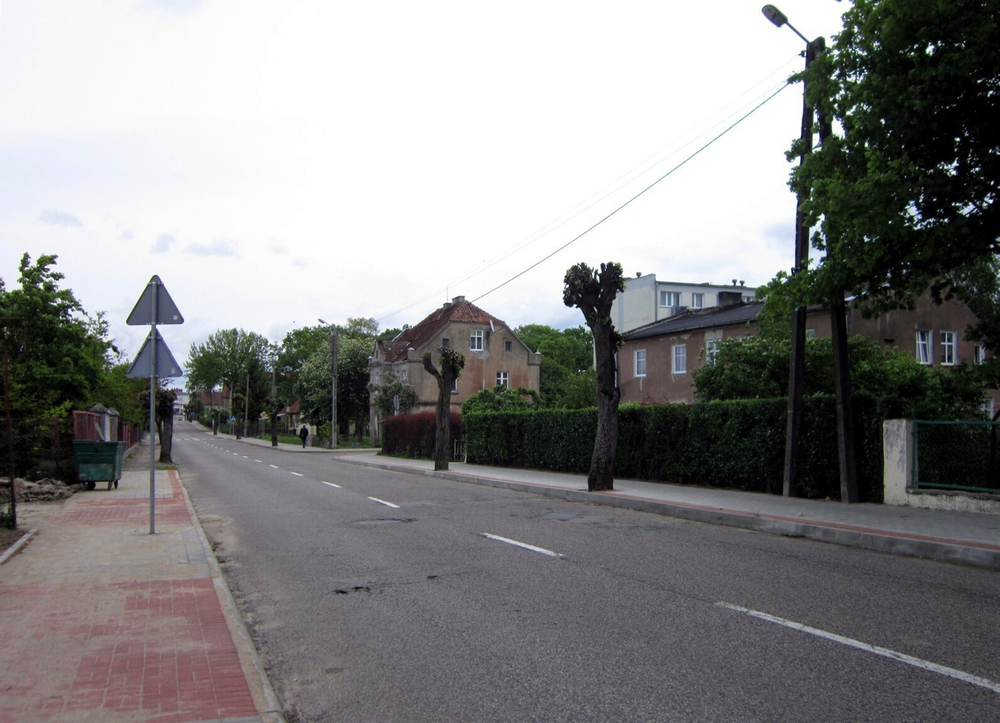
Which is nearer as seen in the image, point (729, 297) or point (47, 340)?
point (47, 340)

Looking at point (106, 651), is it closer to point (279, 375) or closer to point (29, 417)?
point (29, 417)

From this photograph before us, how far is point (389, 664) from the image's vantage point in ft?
18.4

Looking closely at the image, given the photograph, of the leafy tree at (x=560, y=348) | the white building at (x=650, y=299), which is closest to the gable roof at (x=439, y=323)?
the white building at (x=650, y=299)

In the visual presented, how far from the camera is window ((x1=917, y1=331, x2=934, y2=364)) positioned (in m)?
34.7

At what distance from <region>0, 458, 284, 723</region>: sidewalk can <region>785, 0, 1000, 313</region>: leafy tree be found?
10018 mm

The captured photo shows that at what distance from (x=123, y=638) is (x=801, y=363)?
13231 mm

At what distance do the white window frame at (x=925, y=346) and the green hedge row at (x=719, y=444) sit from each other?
690 inches

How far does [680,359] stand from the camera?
39125 millimetres

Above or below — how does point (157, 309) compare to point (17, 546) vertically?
above

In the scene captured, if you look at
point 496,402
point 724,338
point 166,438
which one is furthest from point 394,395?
point 724,338

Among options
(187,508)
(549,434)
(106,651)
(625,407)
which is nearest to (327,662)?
(106,651)

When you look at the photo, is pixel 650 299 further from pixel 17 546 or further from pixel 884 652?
pixel 884 652

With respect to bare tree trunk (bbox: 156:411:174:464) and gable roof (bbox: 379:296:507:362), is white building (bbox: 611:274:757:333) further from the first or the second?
bare tree trunk (bbox: 156:411:174:464)

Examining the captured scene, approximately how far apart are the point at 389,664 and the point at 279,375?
387 ft
